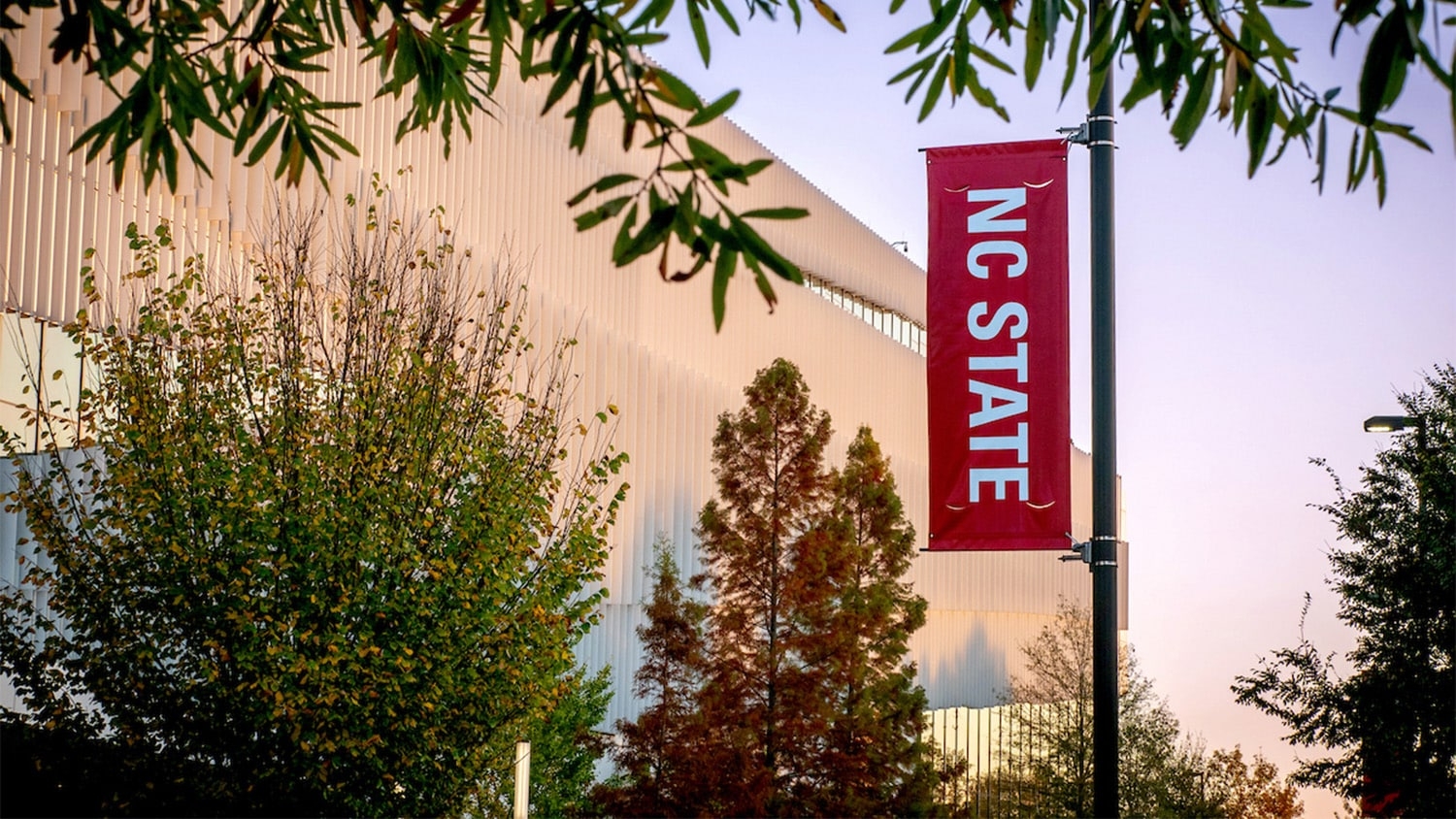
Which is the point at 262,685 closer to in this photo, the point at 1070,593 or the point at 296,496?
the point at 296,496

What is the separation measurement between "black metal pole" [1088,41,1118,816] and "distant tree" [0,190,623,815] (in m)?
5.09

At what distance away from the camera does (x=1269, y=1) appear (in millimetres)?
4602

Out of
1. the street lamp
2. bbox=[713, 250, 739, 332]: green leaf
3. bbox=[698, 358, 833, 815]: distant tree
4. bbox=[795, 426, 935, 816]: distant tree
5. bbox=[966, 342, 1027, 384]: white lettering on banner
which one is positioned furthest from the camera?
bbox=[698, 358, 833, 815]: distant tree

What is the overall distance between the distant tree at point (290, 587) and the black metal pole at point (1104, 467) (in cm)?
509

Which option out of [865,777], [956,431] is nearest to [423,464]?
[956,431]

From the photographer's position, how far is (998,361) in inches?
532

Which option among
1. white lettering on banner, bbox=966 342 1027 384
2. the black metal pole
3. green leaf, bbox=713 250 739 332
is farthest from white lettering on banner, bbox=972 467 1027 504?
green leaf, bbox=713 250 739 332

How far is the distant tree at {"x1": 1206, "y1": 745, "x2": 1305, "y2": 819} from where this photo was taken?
155ft

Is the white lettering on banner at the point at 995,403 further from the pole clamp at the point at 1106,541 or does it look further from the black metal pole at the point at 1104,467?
the pole clamp at the point at 1106,541

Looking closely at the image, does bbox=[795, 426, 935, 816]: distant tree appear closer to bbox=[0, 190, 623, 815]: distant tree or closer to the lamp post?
the lamp post

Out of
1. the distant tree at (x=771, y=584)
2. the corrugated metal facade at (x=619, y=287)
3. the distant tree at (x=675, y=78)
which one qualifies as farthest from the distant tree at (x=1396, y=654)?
the distant tree at (x=675, y=78)

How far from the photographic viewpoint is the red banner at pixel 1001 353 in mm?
13195

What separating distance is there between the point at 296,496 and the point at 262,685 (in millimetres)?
1636

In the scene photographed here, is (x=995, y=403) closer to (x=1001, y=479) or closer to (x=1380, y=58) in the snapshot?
(x=1001, y=479)
